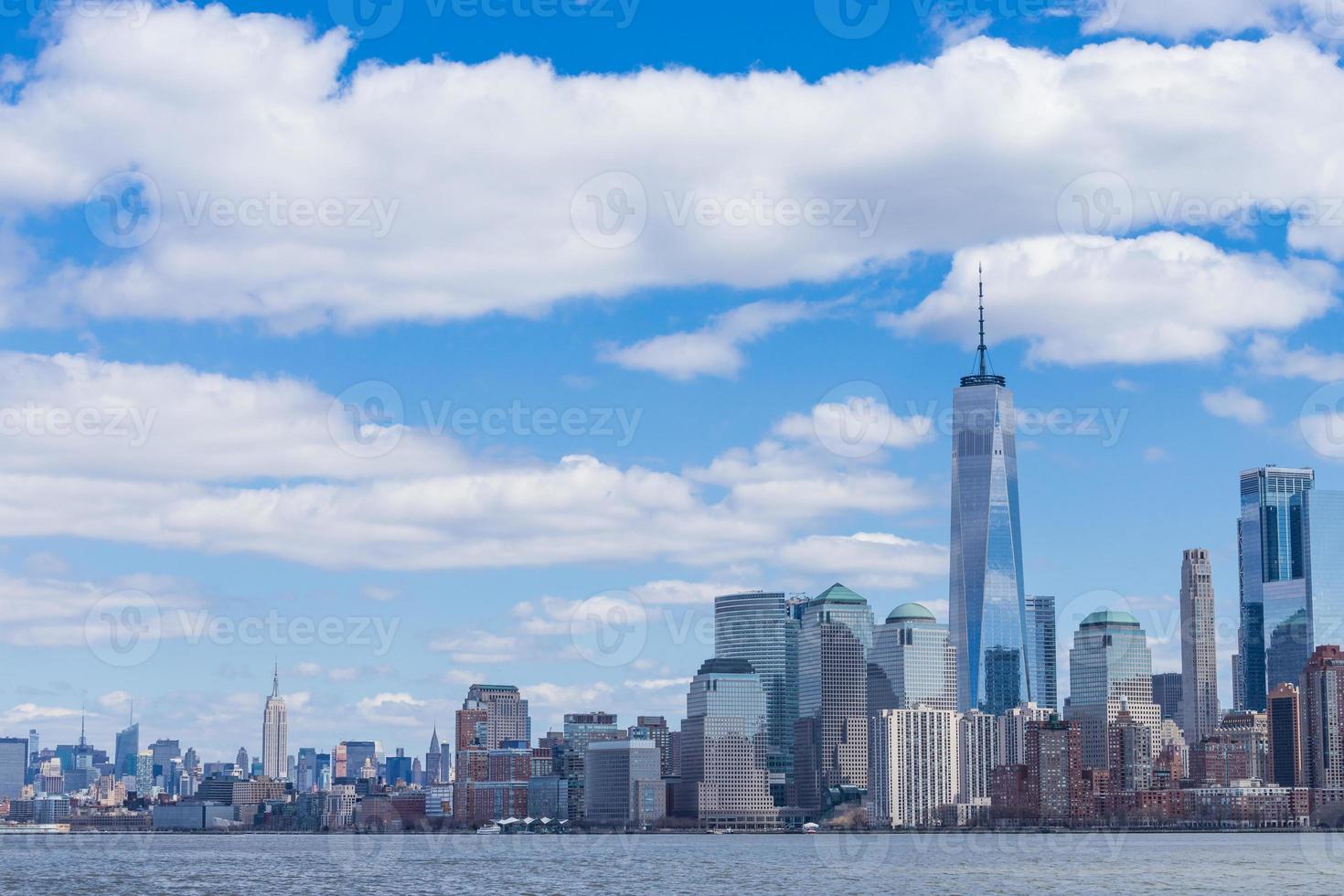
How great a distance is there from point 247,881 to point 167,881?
730cm

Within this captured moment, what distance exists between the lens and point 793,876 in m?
167

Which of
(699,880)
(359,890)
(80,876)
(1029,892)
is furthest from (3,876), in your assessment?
(1029,892)

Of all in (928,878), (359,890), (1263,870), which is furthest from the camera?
(1263,870)

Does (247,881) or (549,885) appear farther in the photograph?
(247,881)

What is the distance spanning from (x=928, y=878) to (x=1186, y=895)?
2837 centimetres

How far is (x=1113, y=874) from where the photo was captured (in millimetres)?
165750

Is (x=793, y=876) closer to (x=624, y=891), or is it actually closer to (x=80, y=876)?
(x=624, y=891)

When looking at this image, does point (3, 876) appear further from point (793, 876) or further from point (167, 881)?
point (793, 876)

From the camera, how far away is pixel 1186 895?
135 metres

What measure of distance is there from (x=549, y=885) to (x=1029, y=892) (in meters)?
39.1

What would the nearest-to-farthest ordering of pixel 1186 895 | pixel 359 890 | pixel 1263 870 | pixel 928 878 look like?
pixel 1186 895 < pixel 359 890 < pixel 928 878 < pixel 1263 870

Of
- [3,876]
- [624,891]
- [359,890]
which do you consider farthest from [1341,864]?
[3,876]

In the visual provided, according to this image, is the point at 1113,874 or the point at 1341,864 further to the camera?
the point at 1341,864

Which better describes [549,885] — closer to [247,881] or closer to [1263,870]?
[247,881]
